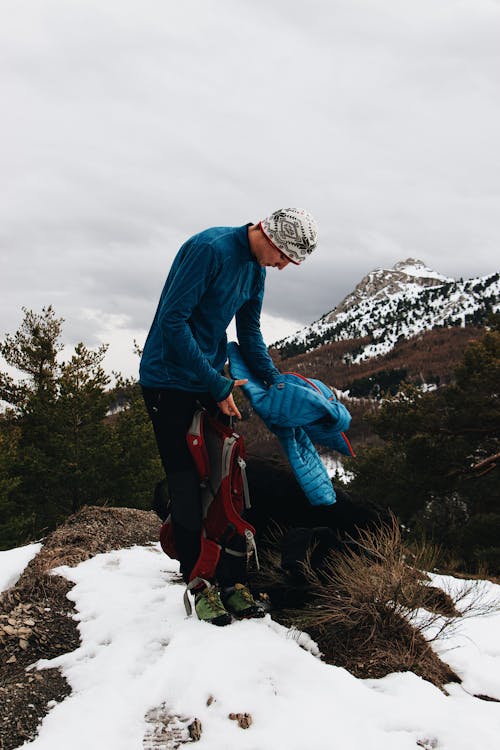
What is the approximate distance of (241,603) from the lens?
2754 mm

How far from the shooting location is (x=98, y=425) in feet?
59.7

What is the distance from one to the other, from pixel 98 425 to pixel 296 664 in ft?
55.5

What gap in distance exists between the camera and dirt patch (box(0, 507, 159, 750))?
2014 millimetres

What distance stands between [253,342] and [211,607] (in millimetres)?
1507

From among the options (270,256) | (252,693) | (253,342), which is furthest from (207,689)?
(270,256)

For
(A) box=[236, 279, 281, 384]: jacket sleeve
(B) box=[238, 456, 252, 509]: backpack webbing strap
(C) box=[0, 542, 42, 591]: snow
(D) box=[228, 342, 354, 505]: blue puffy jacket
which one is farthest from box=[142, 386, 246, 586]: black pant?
(C) box=[0, 542, 42, 591]: snow

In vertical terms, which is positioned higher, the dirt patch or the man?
the man

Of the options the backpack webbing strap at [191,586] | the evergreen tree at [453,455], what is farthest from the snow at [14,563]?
the evergreen tree at [453,455]

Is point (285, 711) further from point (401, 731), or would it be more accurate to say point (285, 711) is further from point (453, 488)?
point (453, 488)

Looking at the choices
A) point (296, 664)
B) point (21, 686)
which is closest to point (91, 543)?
point (21, 686)

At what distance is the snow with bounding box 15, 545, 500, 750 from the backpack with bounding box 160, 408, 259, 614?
1.08ft

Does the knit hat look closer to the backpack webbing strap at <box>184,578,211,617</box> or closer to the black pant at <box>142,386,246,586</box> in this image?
the black pant at <box>142,386,246,586</box>

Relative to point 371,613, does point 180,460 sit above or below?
above

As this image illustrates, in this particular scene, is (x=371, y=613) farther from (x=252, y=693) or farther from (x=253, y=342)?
(x=253, y=342)
